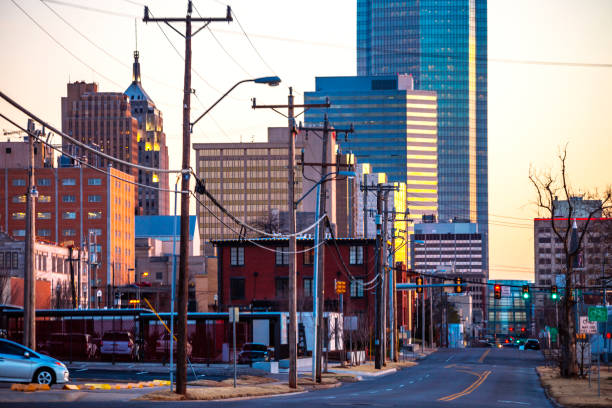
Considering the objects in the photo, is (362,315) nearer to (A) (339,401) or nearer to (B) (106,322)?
(B) (106,322)

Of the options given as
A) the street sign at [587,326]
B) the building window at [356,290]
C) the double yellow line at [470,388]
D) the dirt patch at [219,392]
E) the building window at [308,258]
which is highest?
the building window at [308,258]

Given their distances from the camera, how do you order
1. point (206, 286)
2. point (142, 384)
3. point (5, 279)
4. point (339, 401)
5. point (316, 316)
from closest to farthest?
point (339, 401) < point (142, 384) < point (316, 316) < point (5, 279) < point (206, 286)

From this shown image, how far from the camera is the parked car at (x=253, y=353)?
218 feet

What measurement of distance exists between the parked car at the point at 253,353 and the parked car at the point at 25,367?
31.1m

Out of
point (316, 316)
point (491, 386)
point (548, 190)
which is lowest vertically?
point (491, 386)

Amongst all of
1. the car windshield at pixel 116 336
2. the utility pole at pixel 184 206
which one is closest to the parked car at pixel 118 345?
the car windshield at pixel 116 336

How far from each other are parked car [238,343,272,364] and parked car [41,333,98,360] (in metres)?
10.2

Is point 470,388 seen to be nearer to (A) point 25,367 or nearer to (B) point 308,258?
(A) point 25,367

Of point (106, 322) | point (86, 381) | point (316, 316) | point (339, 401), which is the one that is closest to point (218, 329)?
point (106, 322)

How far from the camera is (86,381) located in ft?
140

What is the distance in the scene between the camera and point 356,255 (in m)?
108

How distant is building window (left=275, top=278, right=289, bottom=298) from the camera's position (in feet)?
348

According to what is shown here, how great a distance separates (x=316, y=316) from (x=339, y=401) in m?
12.9

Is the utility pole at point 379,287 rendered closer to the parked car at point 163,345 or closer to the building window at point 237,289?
the parked car at point 163,345
